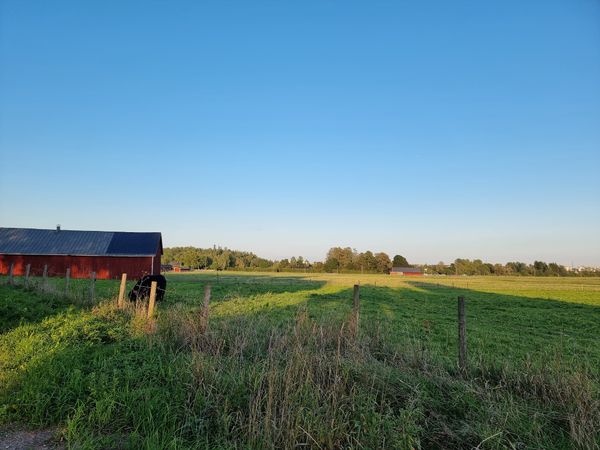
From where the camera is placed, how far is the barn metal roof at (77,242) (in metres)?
41.2

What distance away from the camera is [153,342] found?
7.24 meters

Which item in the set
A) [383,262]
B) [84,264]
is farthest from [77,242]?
[383,262]

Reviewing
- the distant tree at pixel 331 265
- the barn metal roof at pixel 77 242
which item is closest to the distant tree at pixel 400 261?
the distant tree at pixel 331 265

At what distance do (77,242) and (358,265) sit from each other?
97.8 meters

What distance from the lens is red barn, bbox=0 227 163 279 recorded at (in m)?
40.9

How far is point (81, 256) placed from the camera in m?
41.2

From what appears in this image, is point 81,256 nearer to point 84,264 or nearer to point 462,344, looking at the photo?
point 84,264

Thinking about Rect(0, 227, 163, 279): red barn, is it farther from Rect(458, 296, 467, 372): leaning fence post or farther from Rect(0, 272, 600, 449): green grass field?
Rect(458, 296, 467, 372): leaning fence post

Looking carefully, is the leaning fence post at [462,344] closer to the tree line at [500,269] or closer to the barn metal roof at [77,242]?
the barn metal roof at [77,242]

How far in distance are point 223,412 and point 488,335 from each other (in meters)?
11.4

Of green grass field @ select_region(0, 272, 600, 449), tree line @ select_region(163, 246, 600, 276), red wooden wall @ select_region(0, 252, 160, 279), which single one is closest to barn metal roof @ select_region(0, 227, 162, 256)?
red wooden wall @ select_region(0, 252, 160, 279)

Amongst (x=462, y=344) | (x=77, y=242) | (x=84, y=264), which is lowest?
(x=462, y=344)

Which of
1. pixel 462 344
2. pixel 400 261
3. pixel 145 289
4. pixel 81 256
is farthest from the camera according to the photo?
pixel 400 261

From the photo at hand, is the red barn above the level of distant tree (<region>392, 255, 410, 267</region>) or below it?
below
